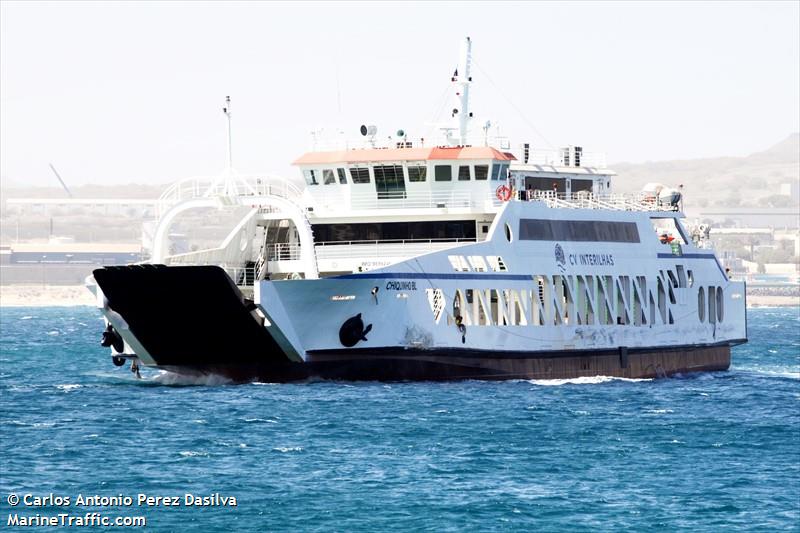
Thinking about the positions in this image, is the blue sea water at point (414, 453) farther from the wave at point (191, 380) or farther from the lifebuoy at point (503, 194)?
the lifebuoy at point (503, 194)

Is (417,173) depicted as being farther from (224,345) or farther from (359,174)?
(224,345)

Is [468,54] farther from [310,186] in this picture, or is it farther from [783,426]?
[783,426]

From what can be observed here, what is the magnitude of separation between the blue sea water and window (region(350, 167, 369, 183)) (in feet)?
25.1

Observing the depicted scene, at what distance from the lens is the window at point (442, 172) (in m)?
48.9

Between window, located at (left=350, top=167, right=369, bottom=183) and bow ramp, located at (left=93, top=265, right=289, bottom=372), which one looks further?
window, located at (left=350, top=167, right=369, bottom=183)

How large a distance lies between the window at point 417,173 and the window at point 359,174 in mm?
1305

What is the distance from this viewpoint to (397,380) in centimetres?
4456

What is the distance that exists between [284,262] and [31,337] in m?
57.0

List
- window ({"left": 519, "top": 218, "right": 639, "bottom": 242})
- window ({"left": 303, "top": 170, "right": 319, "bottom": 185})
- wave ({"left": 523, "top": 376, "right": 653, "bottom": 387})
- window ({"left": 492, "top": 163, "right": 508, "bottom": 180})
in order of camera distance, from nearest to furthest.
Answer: window ({"left": 519, "top": 218, "right": 639, "bottom": 242})
wave ({"left": 523, "top": 376, "right": 653, "bottom": 387})
window ({"left": 492, "top": 163, "right": 508, "bottom": 180})
window ({"left": 303, "top": 170, "right": 319, "bottom": 185})

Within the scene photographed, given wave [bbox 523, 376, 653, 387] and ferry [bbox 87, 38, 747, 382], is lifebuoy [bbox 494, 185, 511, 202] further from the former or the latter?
wave [bbox 523, 376, 653, 387]

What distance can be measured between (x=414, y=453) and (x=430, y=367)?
449 inches

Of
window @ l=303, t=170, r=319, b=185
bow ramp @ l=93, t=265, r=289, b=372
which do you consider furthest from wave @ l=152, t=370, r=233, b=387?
window @ l=303, t=170, r=319, b=185

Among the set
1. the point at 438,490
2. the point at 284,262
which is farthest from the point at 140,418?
the point at 438,490

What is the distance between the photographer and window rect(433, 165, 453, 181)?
1924 inches
